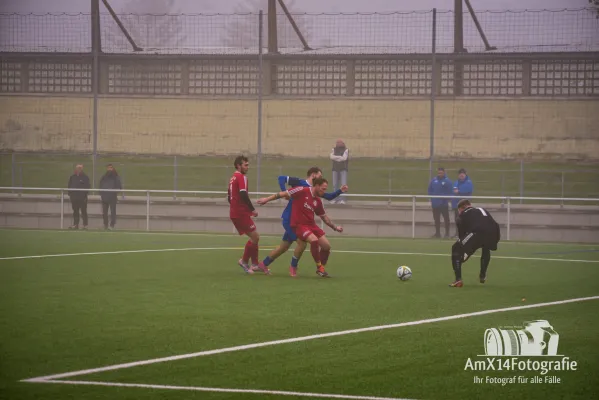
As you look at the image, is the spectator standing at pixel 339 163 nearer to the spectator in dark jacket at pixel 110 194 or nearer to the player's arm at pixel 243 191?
the spectator in dark jacket at pixel 110 194

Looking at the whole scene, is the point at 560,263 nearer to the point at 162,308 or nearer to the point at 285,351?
the point at 162,308

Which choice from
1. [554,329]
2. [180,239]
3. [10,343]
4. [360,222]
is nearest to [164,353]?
[10,343]

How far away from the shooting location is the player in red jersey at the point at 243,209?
17141mm

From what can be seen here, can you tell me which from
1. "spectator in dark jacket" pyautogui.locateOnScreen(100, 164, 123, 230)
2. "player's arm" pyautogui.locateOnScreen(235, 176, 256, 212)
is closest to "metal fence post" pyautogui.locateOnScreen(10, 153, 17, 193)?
"spectator in dark jacket" pyautogui.locateOnScreen(100, 164, 123, 230)

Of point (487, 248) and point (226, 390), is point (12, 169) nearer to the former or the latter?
point (487, 248)

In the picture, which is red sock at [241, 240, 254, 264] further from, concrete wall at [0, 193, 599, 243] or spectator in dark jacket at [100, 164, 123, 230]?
spectator in dark jacket at [100, 164, 123, 230]

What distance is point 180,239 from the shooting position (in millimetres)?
25891

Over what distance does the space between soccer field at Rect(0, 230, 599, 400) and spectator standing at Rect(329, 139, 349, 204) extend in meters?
8.01

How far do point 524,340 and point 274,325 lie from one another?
2715mm

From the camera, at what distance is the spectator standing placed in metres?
28.9

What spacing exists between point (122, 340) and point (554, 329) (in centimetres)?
459

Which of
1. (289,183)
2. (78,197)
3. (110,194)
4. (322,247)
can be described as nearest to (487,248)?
(322,247)

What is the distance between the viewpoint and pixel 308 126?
118 ft

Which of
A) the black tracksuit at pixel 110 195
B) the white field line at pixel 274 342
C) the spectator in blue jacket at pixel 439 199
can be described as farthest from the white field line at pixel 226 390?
the black tracksuit at pixel 110 195
